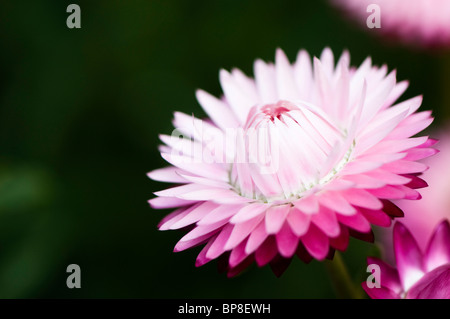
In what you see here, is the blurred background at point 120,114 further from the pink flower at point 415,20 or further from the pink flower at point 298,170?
the pink flower at point 298,170

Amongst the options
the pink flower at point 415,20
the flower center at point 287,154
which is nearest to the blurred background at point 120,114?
the pink flower at point 415,20

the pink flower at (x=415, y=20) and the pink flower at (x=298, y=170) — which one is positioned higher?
the pink flower at (x=415, y=20)

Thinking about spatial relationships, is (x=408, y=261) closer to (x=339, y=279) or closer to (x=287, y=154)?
(x=339, y=279)

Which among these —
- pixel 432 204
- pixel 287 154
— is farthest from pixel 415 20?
pixel 287 154

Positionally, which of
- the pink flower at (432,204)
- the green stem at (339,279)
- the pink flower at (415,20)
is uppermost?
the pink flower at (415,20)

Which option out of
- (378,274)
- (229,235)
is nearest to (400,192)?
(378,274)

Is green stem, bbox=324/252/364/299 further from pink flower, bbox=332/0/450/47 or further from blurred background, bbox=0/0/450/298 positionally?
pink flower, bbox=332/0/450/47

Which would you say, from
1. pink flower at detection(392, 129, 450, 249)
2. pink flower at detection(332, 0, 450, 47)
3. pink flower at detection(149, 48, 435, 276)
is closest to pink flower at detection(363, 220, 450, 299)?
pink flower at detection(149, 48, 435, 276)
